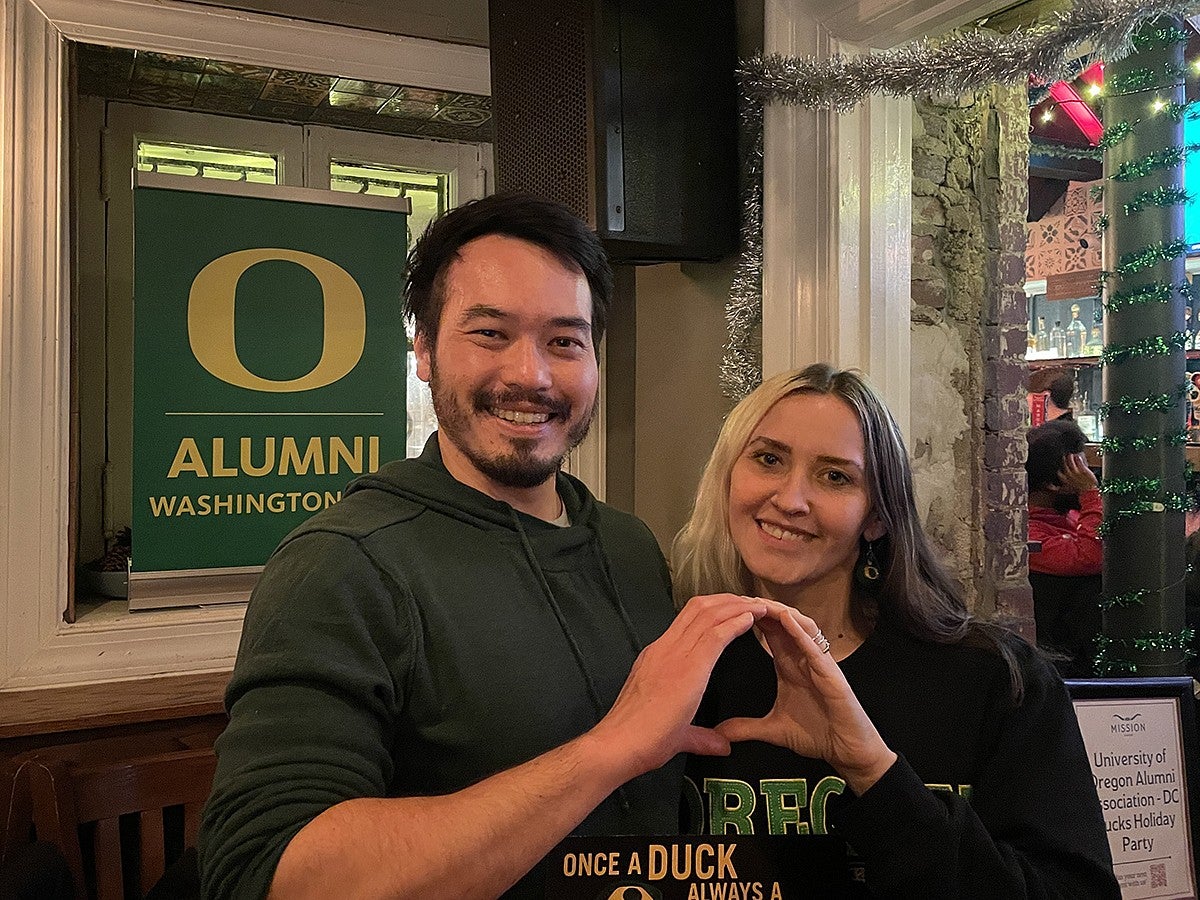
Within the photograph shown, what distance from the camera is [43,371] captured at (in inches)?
89.8

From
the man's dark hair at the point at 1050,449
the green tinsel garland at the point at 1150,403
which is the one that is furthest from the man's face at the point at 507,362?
the man's dark hair at the point at 1050,449

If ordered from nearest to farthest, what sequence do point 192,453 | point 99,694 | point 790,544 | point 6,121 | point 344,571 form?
point 344,571
point 790,544
point 6,121
point 99,694
point 192,453

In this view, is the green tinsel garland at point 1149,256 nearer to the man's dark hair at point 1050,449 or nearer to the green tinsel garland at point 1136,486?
the green tinsel garland at point 1136,486

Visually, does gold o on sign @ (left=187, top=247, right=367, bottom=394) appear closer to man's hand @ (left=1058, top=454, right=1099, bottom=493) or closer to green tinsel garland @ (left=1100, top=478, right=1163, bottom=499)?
green tinsel garland @ (left=1100, top=478, right=1163, bottom=499)

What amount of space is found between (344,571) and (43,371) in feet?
5.35

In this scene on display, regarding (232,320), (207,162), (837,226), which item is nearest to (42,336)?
(232,320)

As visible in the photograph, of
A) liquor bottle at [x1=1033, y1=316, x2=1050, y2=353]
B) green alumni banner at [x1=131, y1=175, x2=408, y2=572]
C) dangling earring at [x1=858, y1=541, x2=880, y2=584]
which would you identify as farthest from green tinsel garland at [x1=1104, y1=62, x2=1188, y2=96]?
liquor bottle at [x1=1033, y1=316, x2=1050, y2=353]

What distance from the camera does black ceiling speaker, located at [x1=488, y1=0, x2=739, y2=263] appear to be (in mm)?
2135

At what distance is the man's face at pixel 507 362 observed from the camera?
4.12 feet

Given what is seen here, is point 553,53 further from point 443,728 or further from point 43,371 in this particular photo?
point 443,728

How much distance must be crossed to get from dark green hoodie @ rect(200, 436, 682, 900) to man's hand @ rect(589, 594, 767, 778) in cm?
17

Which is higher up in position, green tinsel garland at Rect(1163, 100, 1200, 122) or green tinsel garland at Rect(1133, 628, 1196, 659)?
green tinsel garland at Rect(1163, 100, 1200, 122)

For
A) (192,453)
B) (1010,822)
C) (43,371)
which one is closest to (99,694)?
(192,453)

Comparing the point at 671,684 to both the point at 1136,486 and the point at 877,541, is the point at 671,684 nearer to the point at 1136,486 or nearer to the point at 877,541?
the point at 877,541
